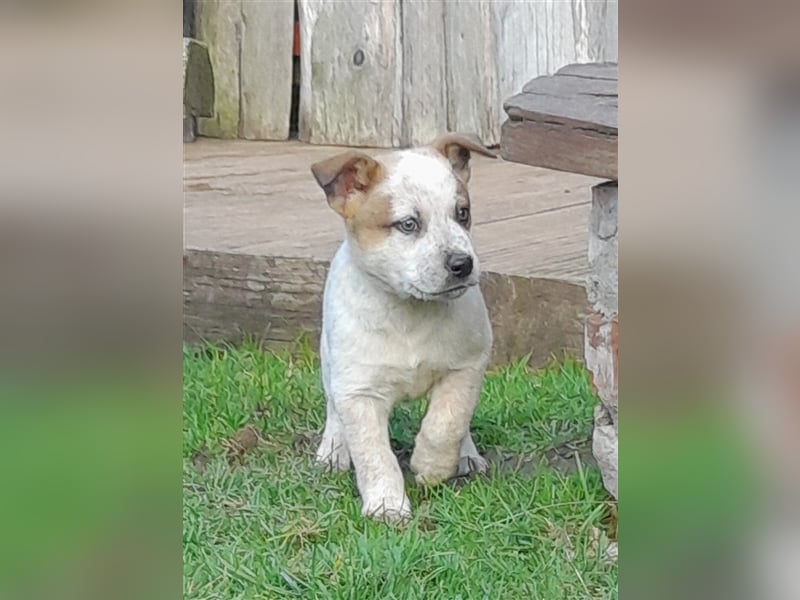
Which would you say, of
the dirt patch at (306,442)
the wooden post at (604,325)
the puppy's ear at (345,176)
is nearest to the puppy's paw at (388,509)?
the dirt patch at (306,442)

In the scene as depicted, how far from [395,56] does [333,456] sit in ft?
1.63

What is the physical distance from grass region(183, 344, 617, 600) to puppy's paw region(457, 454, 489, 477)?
0.04 ft

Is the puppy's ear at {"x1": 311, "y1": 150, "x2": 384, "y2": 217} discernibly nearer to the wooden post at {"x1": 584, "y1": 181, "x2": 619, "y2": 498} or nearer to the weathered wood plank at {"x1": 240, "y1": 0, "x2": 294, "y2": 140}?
the weathered wood plank at {"x1": 240, "y1": 0, "x2": 294, "y2": 140}

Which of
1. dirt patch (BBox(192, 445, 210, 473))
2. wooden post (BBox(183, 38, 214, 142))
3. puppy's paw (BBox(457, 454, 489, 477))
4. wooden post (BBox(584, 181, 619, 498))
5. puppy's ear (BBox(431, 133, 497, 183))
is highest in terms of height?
wooden post (BBox(183, 38, 214, 142))

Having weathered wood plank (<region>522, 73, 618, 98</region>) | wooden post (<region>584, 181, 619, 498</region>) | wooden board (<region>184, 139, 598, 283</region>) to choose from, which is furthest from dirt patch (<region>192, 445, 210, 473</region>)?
weathered wood plank (<region>522, 73, 618, 98</region>)

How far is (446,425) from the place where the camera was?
4.50 ft

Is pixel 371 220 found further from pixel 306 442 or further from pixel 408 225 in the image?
pixel 306 442

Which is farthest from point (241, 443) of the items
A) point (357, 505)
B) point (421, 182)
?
point (421, 182)

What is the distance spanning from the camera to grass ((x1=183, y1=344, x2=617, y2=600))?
50.6 inches

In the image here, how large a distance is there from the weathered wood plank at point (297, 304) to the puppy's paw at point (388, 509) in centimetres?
21
